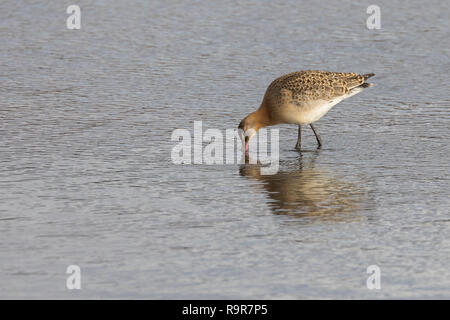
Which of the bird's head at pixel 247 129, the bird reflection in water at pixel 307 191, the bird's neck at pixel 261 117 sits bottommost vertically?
the bird reflection in water at pixel 307 191

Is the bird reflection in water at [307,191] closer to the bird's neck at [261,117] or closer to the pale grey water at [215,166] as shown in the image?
the pale grey water at [215,166]

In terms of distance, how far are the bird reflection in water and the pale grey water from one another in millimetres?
32

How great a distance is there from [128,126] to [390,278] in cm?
610

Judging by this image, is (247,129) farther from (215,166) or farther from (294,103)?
→ (215,166)

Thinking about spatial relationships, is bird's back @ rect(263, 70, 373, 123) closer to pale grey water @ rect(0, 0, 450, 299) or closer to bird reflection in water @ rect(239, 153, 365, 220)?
pale grey water @ rect(0, 0, 450, 299)

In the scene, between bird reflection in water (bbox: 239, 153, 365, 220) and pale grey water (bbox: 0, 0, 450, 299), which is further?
bird reflection in water (bbox: 239, 153, 365, 220)

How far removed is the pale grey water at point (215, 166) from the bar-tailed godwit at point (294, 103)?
37cm

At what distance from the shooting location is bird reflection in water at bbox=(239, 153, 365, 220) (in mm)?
9242

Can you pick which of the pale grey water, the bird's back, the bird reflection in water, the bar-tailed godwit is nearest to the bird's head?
the bar-tailed godwit

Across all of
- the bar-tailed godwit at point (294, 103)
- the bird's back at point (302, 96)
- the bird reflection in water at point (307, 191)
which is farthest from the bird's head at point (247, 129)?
the bird reflection in water at point (307, 191)

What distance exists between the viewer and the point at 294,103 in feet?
39.9

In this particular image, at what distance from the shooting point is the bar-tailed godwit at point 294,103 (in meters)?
12.1

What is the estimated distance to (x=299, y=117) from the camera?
1217 cm

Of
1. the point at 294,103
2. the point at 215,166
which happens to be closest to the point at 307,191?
the point at 215,166
